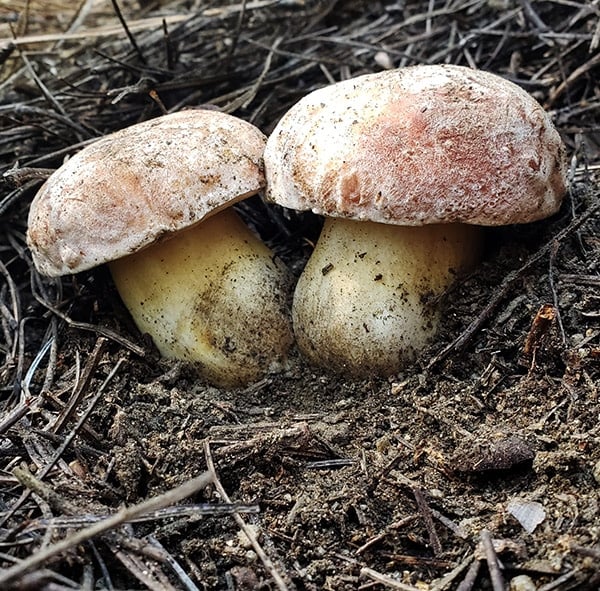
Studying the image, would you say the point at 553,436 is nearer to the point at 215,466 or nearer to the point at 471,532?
the point at 471,532

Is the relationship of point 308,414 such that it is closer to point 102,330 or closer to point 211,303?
point 211,303

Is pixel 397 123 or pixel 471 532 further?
pixel 397 123

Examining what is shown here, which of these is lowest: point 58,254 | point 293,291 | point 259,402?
point 259,402

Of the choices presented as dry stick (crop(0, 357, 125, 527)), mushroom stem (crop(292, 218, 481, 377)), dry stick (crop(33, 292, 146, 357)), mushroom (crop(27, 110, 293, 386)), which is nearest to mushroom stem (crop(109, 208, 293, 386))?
mushroom (crop(27, 110, 293, 386))

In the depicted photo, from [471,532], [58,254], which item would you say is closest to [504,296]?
[471,532]

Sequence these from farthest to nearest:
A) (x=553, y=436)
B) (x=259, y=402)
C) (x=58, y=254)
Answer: (x=259, y=402), (x=58, y=254), (x=553, y=436)

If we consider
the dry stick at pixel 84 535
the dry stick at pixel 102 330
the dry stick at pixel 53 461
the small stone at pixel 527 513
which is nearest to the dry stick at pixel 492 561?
the small stone at pixel 527 513

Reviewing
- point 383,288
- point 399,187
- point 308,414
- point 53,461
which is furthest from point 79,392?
point 399,187
